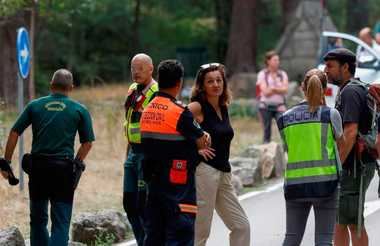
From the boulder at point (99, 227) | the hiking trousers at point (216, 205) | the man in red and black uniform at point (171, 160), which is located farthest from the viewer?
the boulder at point (99, 227)

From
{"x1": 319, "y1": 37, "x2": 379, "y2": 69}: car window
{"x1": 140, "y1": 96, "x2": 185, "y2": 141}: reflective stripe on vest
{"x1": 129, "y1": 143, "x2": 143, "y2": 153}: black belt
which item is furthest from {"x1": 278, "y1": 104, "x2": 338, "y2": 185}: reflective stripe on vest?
{"x1": 319, "y1": 37, "x2": 379, "y2": 69}: car window

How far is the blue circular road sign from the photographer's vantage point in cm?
1388

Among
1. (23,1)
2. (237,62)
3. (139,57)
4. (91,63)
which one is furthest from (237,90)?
(139,57)

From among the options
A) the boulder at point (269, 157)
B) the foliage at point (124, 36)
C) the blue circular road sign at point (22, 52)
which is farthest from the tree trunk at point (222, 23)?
the blue circular road sign at point (22, 52)

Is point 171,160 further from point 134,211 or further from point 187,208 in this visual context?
point 134,211

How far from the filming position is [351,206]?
29.3 ft

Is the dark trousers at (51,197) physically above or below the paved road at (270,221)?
above

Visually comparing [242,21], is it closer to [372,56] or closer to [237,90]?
[237,90]

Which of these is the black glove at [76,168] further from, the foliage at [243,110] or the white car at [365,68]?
the foliage at [243,110]

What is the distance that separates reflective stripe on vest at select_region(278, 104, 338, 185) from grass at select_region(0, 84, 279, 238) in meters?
4.05

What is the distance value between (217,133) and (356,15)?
1236 inches

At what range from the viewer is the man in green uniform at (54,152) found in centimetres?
941

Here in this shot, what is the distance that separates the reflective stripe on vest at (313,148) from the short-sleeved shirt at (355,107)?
1.41 ft

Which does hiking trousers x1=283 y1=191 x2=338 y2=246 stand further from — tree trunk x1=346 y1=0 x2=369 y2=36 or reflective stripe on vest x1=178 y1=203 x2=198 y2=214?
tree trunk x1=346 y1=0 x2=369 y2=36
